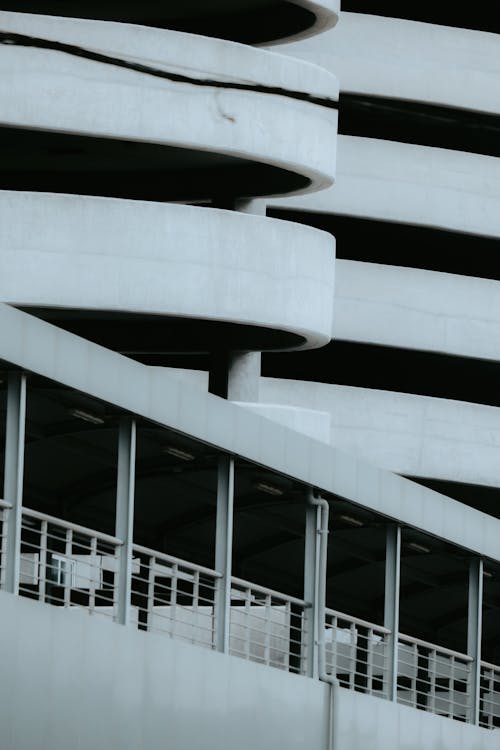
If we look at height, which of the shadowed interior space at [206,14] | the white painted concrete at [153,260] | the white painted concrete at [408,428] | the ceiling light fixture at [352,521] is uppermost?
the shadowed interior space at [206,14]

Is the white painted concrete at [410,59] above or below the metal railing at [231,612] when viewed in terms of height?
above

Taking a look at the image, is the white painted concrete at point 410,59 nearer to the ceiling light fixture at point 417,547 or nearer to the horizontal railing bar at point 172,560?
the ceiling light fixture at point 417,547

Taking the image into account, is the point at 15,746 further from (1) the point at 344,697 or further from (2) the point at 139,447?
(1) the point at 344,697

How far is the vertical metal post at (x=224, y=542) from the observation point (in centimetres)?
2007

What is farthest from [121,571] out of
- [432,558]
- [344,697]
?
[432,558]

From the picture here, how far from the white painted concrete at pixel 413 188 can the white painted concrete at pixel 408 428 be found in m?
3.72

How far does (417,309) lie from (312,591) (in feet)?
77.8

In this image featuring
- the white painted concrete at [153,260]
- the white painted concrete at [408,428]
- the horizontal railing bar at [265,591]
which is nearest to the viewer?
the horizontal railing bar at [265,591]

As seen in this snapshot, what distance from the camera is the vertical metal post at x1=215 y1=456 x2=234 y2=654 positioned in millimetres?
20069

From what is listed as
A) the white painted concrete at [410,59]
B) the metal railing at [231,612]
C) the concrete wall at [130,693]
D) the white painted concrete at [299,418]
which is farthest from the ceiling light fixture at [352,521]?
the white painted concrete at [410,59]

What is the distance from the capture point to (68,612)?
17.3 metres

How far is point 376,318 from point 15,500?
2784cm

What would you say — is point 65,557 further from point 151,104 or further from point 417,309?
point 417,309

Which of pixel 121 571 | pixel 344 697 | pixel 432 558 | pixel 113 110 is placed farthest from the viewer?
pixel 113 110
